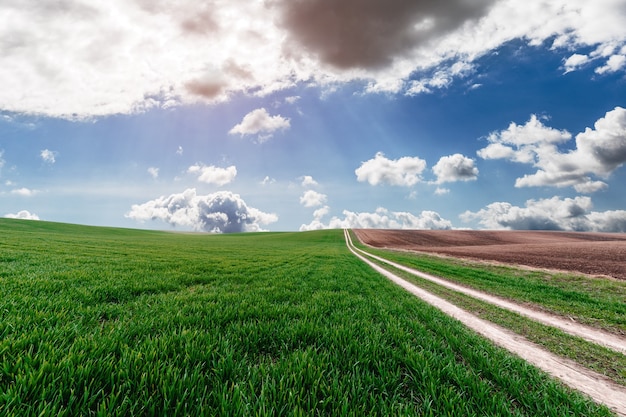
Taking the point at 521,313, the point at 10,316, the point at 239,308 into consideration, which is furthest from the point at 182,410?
the point at 521,313

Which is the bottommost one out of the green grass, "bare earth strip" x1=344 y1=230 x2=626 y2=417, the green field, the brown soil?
the brown soil

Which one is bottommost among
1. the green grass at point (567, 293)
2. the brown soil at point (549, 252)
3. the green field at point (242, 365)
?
the brown soil at point (549, 252)

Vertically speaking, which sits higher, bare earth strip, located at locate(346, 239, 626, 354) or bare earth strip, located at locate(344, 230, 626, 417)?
bare earth strip, located at locate(344, 230, 626, 417)

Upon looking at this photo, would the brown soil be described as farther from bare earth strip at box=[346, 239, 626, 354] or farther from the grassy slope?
bare earth strip at box=[346, 239, 626, 354]

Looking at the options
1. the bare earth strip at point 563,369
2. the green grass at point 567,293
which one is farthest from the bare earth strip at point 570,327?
the bare earth strip at point 563,369

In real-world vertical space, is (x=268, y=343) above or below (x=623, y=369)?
above

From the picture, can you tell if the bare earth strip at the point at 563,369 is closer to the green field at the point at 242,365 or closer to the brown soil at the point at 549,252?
the green field at the point at 242,365

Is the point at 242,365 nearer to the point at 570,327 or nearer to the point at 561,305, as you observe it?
the point at 570,327

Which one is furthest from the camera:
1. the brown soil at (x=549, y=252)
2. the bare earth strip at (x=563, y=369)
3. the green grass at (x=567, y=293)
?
the brown soil at (x=549, y=252)

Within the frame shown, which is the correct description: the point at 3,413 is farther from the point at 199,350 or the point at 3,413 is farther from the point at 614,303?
the point at 614,303

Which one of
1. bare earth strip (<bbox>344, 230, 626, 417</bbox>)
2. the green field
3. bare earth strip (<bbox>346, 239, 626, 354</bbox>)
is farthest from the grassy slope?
the green field

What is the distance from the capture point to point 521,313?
947 centimetres

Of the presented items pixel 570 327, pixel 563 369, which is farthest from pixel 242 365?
pixel 570 327

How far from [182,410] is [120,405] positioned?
1.84ft
